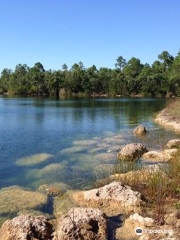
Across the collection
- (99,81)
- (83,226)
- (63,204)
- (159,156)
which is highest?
(99,81)

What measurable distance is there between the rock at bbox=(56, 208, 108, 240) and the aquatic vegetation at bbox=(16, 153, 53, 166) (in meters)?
8.52

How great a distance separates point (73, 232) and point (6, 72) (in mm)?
153413

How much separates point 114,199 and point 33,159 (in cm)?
836

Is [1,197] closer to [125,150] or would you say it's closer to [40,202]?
[40,202]

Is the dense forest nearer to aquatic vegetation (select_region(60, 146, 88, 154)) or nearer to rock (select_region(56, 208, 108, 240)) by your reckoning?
aquatic vegetation (select_region(60, 146, 88, 154))

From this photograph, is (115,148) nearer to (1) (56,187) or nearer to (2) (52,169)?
(2) (52,169)

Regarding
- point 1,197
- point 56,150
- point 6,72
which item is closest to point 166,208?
point 1,197

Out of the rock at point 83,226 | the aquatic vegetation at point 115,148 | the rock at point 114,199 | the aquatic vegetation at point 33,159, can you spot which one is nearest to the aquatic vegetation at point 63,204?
the rock at point 114,199

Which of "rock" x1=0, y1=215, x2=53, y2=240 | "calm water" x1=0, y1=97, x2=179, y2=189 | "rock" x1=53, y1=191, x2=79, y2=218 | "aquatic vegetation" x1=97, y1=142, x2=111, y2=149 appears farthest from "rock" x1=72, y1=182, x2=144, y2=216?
"aquatic vegetation" x1=97, y1=142, x2=111, y2=149

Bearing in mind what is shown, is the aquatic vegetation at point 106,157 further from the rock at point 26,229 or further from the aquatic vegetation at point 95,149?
the rock at point 26,229

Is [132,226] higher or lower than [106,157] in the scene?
higher

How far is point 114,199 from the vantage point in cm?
827

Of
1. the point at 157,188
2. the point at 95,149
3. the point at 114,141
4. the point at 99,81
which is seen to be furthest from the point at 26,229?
the point at 99,81

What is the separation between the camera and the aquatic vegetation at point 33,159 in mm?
15039
